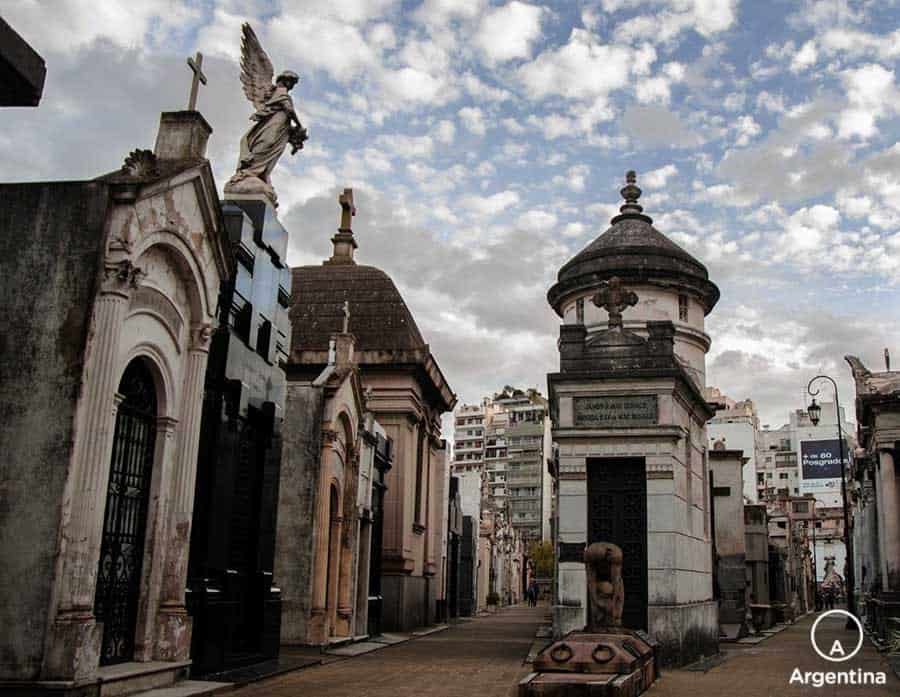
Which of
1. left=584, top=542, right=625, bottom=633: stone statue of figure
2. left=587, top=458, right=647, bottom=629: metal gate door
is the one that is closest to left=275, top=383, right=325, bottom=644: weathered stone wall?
left=587, top=458, right=647, bottom=629: metal gate door

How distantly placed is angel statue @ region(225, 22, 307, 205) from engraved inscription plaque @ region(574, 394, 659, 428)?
6018mm

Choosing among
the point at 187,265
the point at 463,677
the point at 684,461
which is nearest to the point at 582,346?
the point at 684,461

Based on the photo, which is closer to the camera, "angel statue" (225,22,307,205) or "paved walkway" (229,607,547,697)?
"paved walkway" (229,607,547,697)

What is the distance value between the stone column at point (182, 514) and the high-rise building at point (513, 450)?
266ft

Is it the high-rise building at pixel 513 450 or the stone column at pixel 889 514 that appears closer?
the stone column at pixel 889 514

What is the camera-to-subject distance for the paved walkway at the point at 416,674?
448 inches

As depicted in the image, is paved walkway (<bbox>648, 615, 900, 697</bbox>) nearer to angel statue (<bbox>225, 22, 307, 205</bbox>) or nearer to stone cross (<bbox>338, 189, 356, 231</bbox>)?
angel statue (<bbox>225, 22, 307, 205</bbox>)

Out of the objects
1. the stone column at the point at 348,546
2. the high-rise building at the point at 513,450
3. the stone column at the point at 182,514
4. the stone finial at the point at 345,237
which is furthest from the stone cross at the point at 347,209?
the high-rise building at the point at 513,450

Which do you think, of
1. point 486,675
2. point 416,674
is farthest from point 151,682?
point 486,675

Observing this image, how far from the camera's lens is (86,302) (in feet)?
31.3

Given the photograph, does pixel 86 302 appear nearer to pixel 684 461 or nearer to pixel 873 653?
pixel 684 461

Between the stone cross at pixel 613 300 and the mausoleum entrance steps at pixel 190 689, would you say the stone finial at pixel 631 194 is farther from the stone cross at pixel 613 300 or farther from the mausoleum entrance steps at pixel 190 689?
the mausoleum entrance steps at pixel 190 689

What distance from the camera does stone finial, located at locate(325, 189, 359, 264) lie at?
30.3 meters

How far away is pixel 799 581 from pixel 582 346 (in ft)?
167
